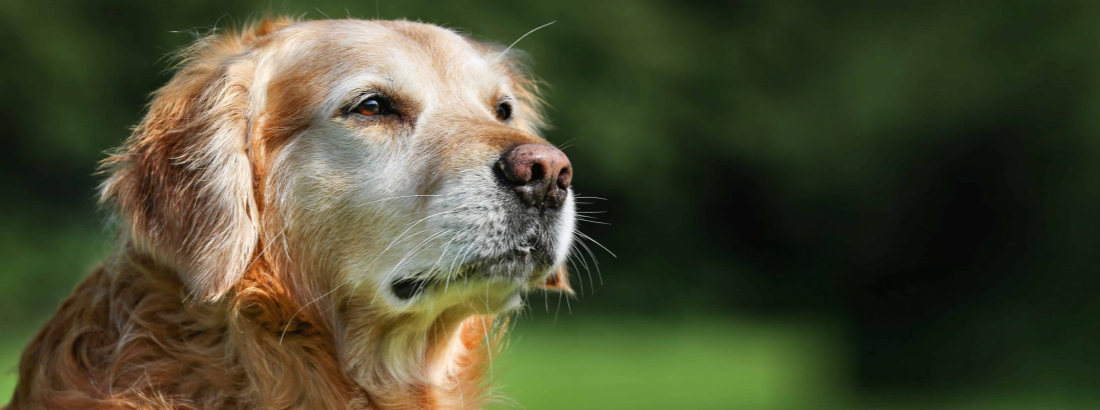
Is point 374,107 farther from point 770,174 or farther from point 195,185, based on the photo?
point 770,174

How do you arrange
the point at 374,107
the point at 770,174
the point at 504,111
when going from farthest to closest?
the point at 770,174 → the point at 504,111 → the point at 374,107

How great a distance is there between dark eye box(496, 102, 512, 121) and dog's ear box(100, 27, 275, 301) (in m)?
0.86

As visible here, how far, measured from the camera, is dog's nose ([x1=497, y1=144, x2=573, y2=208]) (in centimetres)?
266

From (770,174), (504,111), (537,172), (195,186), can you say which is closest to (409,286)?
(537,172)

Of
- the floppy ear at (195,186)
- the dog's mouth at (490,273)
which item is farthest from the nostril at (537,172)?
the floppy ear at (195,186)

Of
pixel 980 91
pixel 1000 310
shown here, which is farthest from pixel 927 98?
pixel 1000 310

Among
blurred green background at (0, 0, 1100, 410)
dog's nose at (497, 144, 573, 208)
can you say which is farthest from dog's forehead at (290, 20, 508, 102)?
blurred green background at (0, 0, 1100, 410)

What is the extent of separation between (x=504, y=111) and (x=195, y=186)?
1.12 m

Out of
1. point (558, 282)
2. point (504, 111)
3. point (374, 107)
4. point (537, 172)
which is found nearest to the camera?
point (537, 172)

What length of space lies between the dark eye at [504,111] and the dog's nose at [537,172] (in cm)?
75

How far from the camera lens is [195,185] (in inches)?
108

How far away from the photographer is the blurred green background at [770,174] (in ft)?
31.3

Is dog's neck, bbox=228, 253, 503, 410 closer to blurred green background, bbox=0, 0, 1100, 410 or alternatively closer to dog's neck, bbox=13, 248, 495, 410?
dog's neck, bbox=13, 248, 495, 410

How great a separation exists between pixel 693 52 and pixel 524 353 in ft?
12.7
